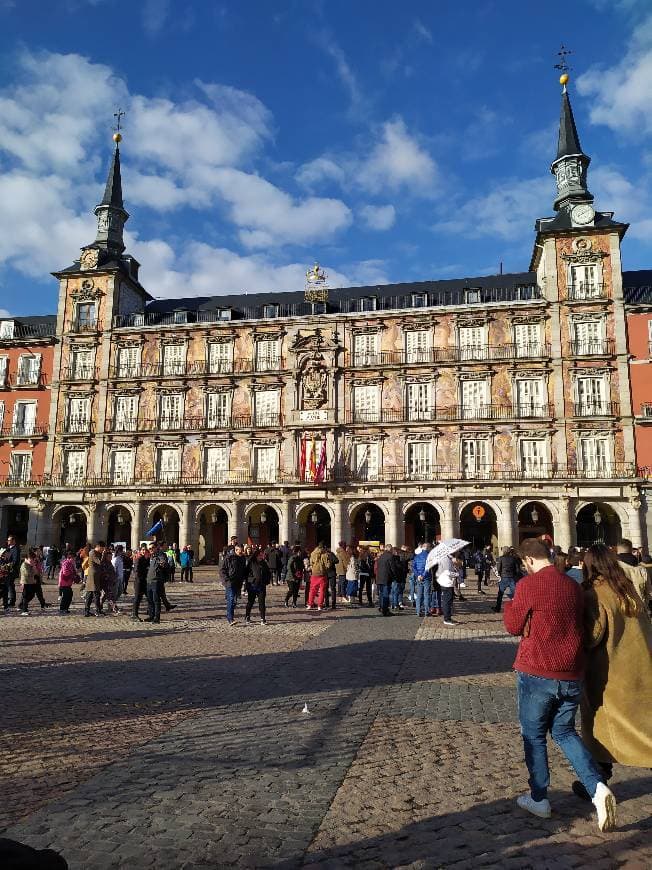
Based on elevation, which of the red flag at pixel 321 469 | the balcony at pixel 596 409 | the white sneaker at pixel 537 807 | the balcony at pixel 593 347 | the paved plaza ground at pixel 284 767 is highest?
the balcony at pixel 593 347

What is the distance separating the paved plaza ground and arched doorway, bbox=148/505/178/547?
29647mm

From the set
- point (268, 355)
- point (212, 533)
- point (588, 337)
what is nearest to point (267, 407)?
point (268, 355)

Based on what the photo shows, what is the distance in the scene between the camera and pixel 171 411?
3984 centimetres

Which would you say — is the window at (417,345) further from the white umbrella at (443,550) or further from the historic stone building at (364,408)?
the white umbrella at (443,550)

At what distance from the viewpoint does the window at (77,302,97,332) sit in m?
42.3

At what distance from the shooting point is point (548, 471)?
112 ft

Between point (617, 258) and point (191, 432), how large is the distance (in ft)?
91.9

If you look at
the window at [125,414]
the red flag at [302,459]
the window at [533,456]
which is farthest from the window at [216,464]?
the window at [533,456]

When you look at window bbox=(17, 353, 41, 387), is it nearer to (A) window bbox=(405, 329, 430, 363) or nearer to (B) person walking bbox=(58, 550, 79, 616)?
(A) window bbox=(405, 329, 430, 363)

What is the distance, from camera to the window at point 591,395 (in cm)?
3406

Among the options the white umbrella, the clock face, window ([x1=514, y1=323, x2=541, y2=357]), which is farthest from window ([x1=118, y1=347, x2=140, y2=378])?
the white umbrella

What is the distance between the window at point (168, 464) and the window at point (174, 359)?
5.24 m

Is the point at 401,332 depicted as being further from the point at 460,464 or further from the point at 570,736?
the point at 570,736

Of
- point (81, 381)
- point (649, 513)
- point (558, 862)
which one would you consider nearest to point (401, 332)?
point (649, 513)
